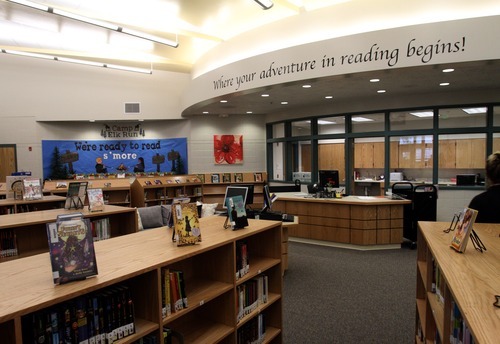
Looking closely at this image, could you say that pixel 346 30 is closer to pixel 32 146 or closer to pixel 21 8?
pixel 21 8

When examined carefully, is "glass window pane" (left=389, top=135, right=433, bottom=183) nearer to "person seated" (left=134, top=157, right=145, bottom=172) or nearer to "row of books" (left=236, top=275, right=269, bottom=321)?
"person seated" (left=134, top=157, right=145, bottom=172)

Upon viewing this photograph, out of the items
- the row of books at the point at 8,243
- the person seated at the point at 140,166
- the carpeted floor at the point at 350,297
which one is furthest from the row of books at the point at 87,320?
the person seated at the point at 140,166

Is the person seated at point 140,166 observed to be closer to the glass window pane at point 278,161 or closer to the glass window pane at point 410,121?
the glass window pane at point 278,161

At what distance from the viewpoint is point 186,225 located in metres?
2.11

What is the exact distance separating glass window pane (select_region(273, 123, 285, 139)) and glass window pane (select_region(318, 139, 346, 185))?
180cm

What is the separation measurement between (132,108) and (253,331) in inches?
338

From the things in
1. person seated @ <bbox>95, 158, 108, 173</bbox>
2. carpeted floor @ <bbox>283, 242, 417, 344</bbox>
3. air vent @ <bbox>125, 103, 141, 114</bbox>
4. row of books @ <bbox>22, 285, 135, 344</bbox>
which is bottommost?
carpeted floor @ <bbox>283, 242, 417, 344</bbox>

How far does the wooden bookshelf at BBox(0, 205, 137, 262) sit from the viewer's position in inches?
135

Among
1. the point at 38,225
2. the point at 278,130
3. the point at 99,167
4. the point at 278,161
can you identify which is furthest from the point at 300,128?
the point at 38,225

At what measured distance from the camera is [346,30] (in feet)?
18.1

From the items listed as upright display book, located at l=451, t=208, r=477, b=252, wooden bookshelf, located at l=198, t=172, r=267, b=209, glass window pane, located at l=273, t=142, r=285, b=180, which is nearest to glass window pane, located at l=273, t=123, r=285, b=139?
glass window pane, located at l=273, t=142, r=285, b=180

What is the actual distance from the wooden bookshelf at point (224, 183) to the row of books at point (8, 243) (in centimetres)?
647

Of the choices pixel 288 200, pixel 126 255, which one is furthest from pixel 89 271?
pixel 288 200

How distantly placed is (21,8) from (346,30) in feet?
19.9
